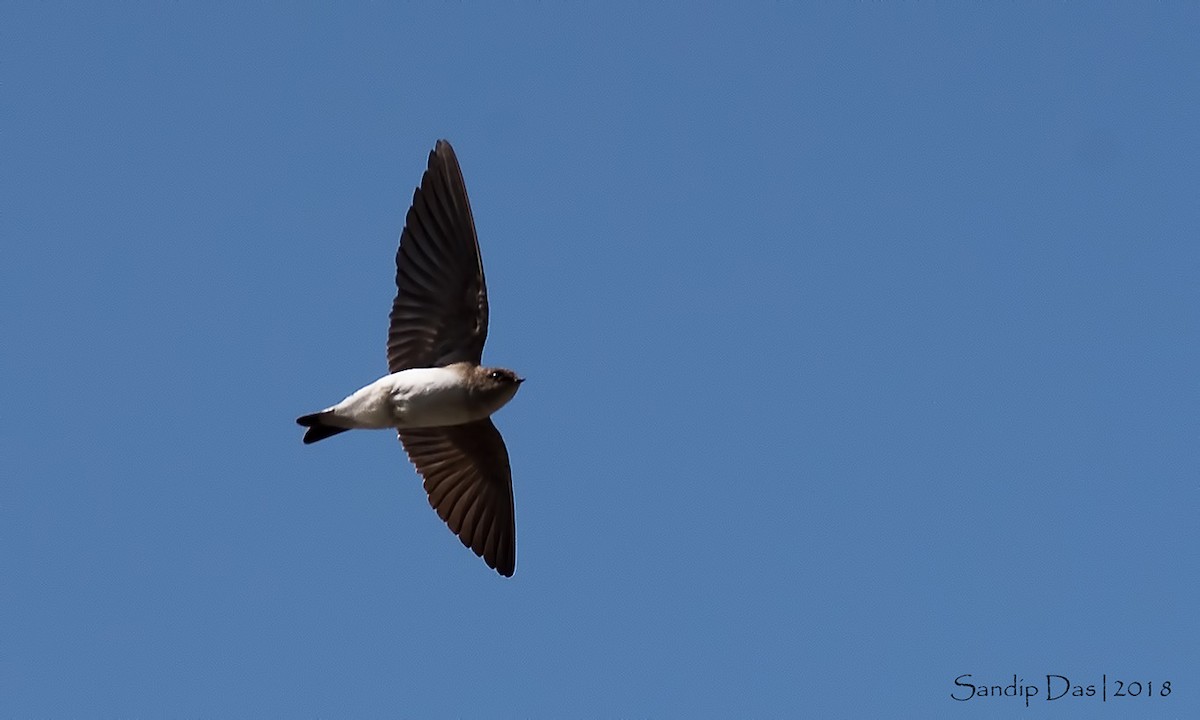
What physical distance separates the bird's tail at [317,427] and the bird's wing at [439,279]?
559mm

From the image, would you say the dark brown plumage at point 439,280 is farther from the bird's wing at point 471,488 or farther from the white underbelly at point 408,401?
the bird's wing at point 471,488

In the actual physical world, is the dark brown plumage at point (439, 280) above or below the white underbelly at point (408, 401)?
above

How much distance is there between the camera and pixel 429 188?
10672mm

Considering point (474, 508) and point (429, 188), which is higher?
point (429, 188)

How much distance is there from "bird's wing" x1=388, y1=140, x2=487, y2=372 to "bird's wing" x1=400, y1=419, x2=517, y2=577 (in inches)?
34.2

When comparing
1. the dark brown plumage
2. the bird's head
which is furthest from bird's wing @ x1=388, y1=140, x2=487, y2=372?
the bird's head

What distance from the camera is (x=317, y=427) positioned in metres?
10.5

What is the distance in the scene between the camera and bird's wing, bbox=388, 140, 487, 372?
10656mm

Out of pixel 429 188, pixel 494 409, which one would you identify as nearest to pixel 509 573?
pixel 494 409

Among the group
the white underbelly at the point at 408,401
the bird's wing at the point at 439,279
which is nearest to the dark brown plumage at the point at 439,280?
the bird's wing at the point at 439,279

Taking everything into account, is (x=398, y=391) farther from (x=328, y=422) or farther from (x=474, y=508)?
(x=474, y=508)

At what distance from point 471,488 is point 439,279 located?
4.94 feet

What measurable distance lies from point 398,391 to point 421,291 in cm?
69

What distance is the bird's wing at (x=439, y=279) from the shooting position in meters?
10.7
